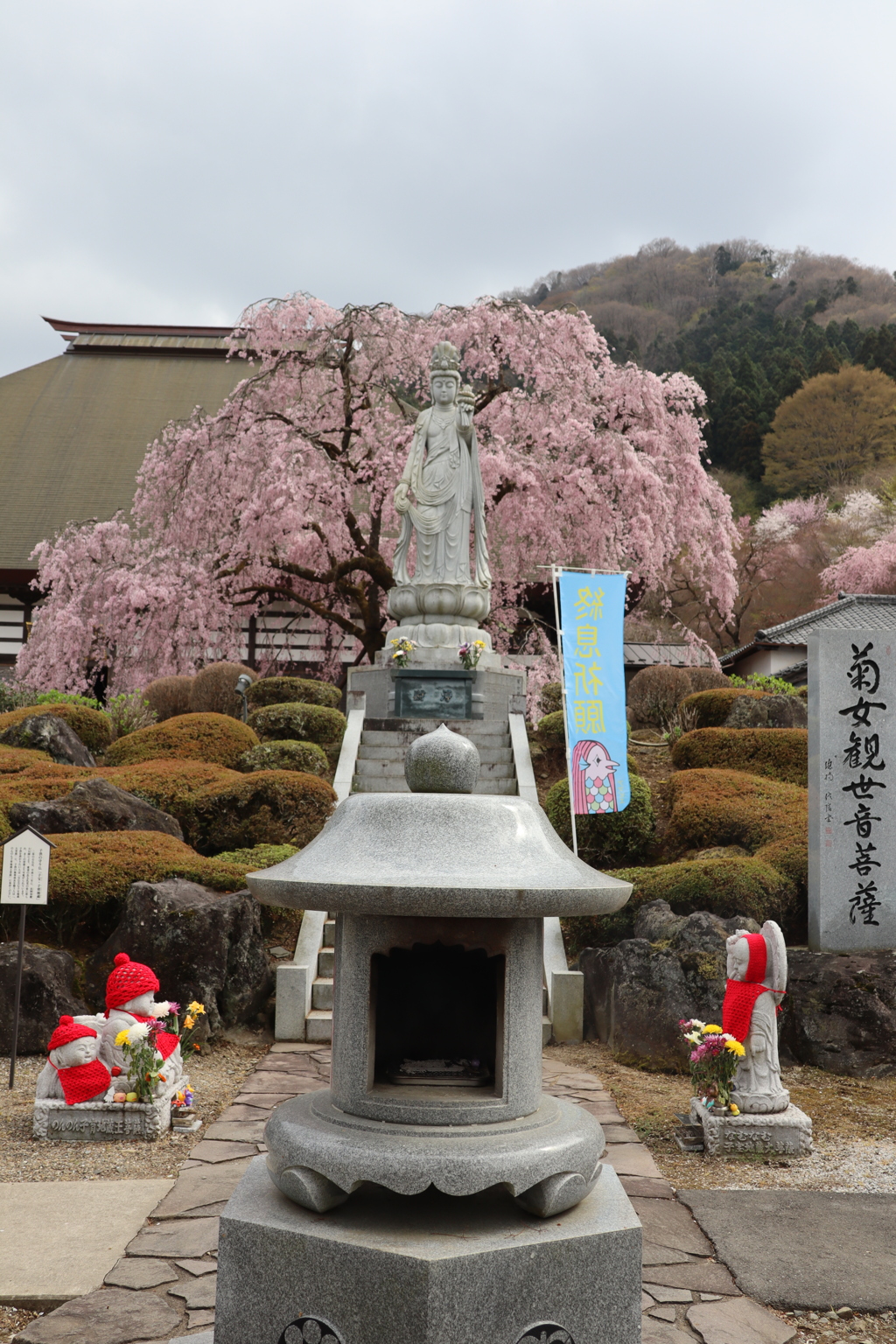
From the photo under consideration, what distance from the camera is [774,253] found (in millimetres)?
63344

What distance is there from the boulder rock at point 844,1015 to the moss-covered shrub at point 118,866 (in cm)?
403

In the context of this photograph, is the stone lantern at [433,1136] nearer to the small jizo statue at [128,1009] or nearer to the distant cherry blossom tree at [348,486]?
the small jizo statue at [128,1009]

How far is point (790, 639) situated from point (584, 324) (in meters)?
9.64

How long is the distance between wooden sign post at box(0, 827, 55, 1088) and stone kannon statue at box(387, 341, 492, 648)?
25.4 feet

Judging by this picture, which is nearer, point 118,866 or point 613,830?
point 118,866

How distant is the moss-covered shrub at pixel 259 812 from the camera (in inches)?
369

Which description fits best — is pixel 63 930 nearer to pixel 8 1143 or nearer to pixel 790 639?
pixel 8 1143

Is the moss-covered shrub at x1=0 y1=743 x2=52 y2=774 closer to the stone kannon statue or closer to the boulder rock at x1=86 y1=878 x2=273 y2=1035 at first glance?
the boulder rock at x1=86 y1=878 x2=273 y2=1035

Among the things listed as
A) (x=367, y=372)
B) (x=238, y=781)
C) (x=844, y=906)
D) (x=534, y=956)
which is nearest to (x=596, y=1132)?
(x=534, y=956)

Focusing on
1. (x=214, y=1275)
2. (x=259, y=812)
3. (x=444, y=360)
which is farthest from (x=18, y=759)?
(x=214, y=1275)

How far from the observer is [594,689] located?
9.38 m

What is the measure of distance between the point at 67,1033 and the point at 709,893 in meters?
4.67

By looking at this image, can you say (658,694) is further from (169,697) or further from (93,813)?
(93,813)

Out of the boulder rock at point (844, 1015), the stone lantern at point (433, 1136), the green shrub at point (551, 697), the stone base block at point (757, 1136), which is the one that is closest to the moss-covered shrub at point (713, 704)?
the green shrub at point (551, 697)
